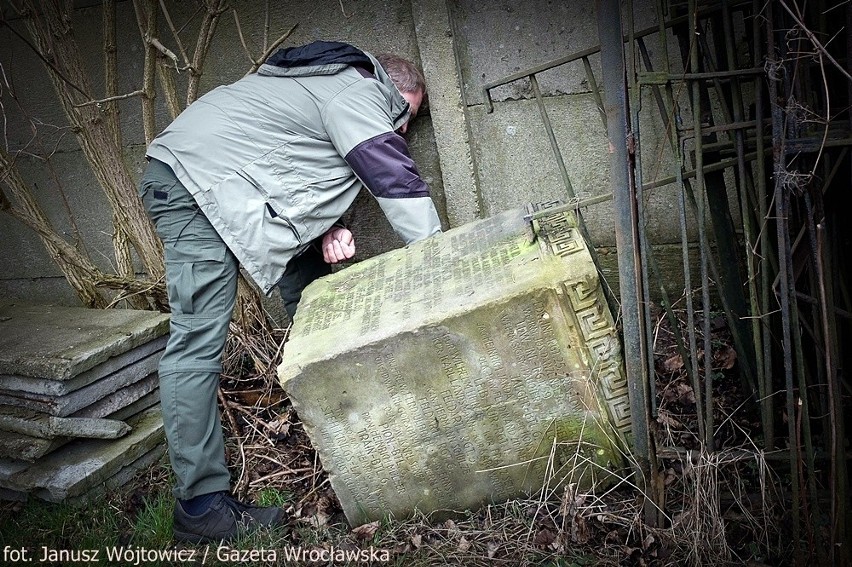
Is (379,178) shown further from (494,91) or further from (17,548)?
(17,548)

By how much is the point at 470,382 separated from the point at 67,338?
213 cm

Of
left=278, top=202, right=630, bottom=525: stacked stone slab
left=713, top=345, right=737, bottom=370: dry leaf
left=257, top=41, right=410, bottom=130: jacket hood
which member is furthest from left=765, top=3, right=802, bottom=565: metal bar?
left=257, top=41, right=410, bottom=130: jacket hood

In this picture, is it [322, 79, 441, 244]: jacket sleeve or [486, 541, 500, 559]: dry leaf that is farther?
[322, 79, 441, 244]: jacket sleeve

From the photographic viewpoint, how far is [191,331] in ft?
9.82

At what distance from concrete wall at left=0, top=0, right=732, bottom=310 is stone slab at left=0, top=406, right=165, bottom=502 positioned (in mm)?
1601

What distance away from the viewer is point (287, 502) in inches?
128

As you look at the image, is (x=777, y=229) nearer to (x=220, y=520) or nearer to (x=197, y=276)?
(x=197, y=276)

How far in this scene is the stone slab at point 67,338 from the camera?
3436 millimetres

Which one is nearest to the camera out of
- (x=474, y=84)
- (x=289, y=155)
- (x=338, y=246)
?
(x=289, y=155)

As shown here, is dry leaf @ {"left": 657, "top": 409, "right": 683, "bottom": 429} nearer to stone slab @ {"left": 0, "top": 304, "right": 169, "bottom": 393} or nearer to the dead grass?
the dead grass

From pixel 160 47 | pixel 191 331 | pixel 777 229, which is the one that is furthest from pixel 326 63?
pixel 777 229

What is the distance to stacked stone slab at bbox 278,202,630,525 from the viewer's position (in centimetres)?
261

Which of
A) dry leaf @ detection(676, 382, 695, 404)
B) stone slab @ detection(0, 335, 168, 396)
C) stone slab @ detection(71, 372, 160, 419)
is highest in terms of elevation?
stone slab @ detection(0, 335, 168, 396)

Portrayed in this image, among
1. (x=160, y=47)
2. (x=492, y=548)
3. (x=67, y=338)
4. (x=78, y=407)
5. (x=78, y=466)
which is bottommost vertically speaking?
(x=492, y=548)
